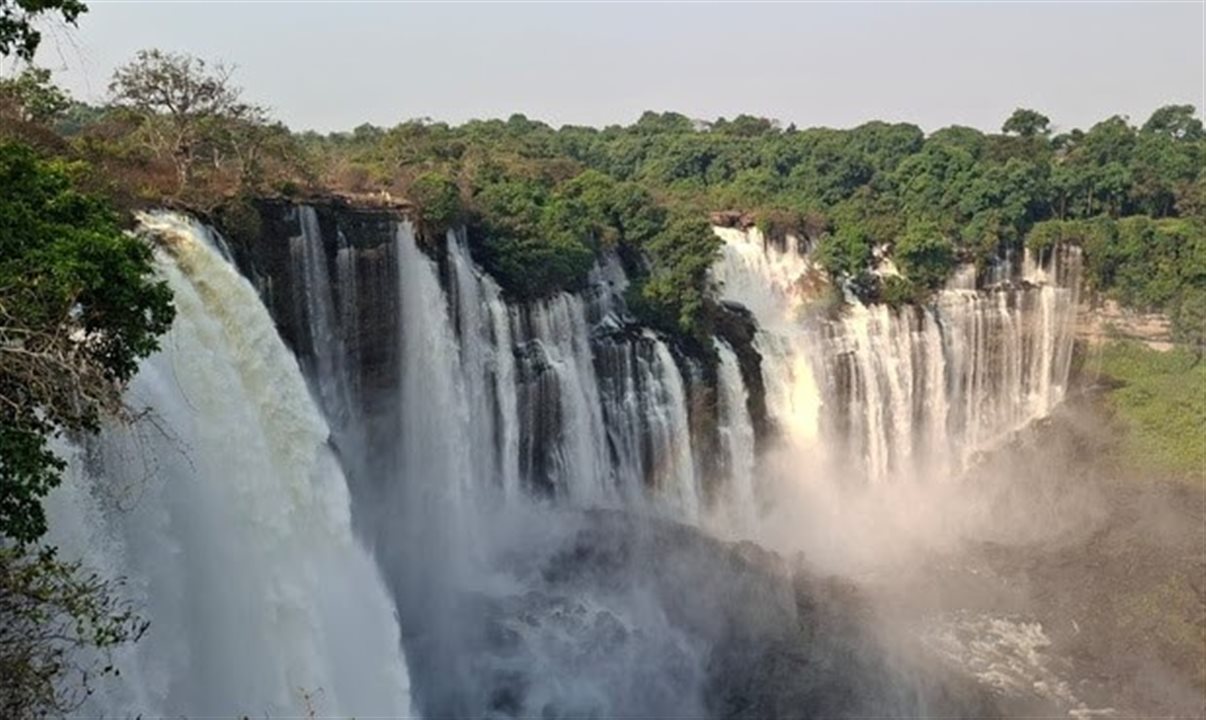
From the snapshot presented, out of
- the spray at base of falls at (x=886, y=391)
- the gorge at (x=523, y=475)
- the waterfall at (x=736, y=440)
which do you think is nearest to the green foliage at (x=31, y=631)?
the gorge at (x=523, y=475)

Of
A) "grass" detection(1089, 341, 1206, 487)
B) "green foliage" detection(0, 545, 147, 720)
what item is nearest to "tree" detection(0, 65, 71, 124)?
"green foliage" detection(0, 545, 147, 720)

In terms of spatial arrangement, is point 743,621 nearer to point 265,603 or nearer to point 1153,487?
point 265,603

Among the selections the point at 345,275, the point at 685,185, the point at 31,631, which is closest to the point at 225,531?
the point at 31,631

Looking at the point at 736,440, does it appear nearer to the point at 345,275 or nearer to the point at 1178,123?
the point at 345,275

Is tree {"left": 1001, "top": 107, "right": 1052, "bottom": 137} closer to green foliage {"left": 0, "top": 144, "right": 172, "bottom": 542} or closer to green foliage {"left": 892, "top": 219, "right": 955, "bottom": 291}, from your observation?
green foliage {"left": 892, "top": 219, "right": 955, "bottom": 291}

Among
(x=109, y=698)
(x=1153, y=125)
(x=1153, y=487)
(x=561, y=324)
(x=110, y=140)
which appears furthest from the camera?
(x=1153, y=125)

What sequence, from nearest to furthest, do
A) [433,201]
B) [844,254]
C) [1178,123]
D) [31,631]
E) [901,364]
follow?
1. [31,631]
2. [433,201]
3. [901,364]
4. [844,254]
5. [1178,123]

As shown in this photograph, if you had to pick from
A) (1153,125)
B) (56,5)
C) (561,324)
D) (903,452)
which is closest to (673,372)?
(561,324)
